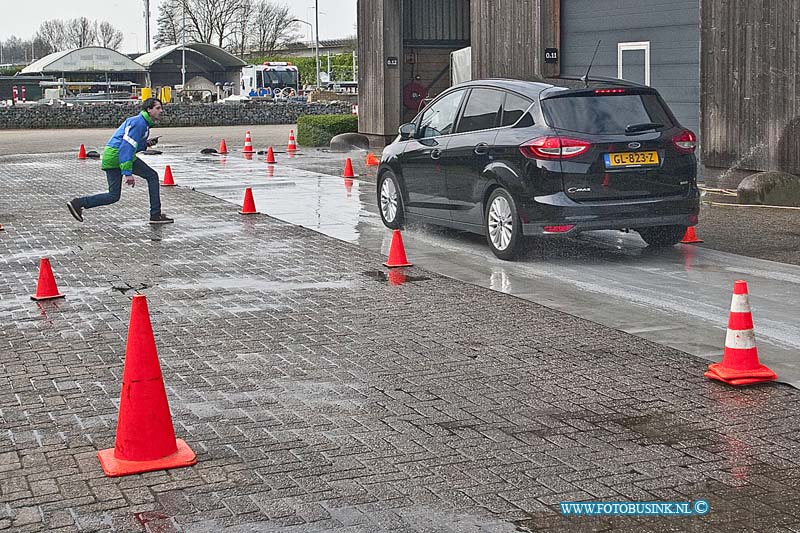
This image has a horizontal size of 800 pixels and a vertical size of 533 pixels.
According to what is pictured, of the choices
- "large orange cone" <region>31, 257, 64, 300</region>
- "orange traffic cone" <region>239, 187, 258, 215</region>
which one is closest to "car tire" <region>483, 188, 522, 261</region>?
"large orange cone" <region>31, 257, 64, 300</region>

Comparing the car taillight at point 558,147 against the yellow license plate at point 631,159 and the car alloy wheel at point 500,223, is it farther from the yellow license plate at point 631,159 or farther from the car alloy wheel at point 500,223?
the car alloy wheel at point 500,223

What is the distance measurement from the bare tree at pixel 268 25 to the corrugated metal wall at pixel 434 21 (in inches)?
3532

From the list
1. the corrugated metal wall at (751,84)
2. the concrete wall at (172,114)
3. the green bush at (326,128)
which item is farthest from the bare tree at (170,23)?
the corrugated metal wall at (751,84)

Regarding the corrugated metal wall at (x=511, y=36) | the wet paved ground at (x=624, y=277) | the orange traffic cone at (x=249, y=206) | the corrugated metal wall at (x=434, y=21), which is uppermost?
the corrugated metal wall at (x=434, y=21)

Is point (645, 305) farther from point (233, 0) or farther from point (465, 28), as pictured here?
point (233, 0)

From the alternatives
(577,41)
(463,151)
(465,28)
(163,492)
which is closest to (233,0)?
(465,28)

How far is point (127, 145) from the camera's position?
48.9ft

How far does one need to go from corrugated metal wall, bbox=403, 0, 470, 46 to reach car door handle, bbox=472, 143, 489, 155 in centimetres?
1967

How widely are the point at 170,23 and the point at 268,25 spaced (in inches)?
436

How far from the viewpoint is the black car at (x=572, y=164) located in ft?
36.3

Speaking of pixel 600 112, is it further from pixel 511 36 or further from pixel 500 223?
pixel 511 36

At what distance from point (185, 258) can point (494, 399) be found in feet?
20.4

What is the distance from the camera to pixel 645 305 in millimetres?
9195

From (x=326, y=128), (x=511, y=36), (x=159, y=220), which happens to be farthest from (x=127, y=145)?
(x=326, y=128)
